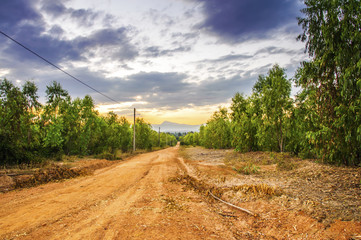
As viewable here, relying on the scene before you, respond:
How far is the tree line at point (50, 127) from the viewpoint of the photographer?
11938 mm

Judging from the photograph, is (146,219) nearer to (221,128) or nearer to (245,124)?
(245,124)

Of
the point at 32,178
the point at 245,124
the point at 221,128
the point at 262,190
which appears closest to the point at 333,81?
the point at 262,190

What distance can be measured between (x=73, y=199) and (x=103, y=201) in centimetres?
105

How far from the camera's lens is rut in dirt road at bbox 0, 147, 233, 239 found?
363cm

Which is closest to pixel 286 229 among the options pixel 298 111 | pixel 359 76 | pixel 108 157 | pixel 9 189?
pixel 359 76

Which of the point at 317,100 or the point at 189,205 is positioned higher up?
the point at 317,100

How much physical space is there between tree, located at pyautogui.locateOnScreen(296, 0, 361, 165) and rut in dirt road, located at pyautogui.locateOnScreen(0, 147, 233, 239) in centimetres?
678

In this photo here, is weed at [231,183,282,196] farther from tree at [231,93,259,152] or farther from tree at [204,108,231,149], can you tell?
tree at [204,108,231,149]

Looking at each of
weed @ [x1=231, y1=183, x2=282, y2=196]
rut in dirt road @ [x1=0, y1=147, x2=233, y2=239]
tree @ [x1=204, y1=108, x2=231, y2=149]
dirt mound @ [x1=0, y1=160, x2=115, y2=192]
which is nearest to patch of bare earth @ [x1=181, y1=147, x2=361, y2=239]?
weed @ [x1=231, y1=183, x2=282, y2=196]

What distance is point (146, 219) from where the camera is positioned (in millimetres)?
4285

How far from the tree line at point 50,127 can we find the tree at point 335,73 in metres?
17.5

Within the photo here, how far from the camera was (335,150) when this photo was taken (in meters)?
8.67

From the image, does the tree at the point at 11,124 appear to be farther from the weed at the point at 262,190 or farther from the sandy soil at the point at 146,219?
the weed at the point at 262,190

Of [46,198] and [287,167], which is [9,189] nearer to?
[46,198]
